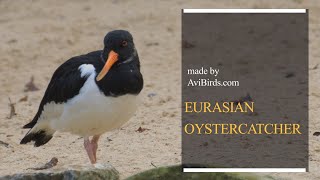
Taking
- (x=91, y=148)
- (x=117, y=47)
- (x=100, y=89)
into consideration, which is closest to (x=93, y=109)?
(x=100, y=89)

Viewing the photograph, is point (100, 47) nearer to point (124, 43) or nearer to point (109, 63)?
point (124, 43)

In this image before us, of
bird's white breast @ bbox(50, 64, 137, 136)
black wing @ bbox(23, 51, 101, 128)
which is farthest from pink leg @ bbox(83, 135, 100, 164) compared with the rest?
black wing @ bbox(23, 51, 101, 128)

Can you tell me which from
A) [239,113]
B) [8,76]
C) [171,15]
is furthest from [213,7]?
[239,113]

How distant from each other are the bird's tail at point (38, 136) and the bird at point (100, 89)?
19.5 inches

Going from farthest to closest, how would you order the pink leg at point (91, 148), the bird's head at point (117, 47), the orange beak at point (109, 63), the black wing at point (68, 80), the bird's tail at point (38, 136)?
the bird's tail at point (38, 136) < the pink leg at point (91, 148) < the black wing at point (68, 80) < the bird's head at point (117, 47) < the orange beak at point (109, 63)

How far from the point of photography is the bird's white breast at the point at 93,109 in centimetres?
569

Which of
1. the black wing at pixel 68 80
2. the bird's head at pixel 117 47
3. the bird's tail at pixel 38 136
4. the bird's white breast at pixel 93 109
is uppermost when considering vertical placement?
the bird's head at pixel 117 47

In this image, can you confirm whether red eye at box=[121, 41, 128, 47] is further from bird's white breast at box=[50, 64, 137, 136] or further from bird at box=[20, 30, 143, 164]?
bird's white breast at box=[50, 64, 137, 136]

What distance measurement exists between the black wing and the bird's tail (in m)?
0.42

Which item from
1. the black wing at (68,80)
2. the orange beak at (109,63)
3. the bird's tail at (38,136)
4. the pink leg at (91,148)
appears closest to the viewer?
the orange beak at (109,63)

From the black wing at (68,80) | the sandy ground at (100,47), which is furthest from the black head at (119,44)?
the sandy ground at (100,47)

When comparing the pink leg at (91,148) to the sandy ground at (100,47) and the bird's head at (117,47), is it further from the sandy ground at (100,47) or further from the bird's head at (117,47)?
the bird's head at (117,47)

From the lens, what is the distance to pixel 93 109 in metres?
5.73

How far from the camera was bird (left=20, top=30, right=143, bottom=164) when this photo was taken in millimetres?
5680
